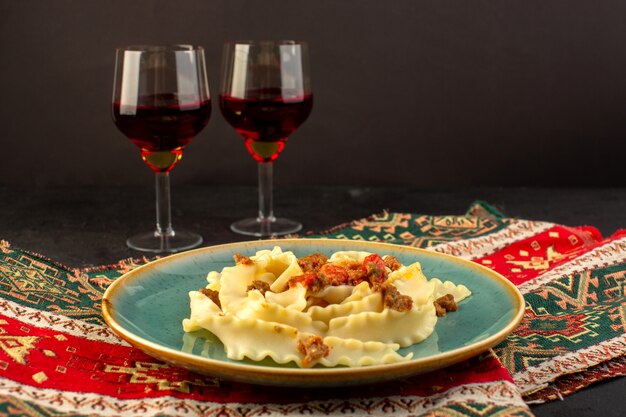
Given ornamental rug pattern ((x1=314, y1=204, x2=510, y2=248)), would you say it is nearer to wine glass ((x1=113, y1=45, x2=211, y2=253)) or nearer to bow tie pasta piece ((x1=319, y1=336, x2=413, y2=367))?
wine glass ((x1=113, y1=45, x2=211, y2=253))

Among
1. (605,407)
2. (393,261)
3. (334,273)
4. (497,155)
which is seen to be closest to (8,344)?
(334,273)

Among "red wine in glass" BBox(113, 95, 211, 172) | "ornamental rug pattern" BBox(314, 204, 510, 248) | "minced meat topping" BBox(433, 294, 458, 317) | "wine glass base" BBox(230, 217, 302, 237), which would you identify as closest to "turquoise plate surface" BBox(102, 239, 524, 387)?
"minced meat topping" BBox(433, 294, 458, 317)

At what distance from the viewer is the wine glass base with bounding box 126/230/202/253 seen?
292cm

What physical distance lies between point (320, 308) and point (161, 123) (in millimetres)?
1273

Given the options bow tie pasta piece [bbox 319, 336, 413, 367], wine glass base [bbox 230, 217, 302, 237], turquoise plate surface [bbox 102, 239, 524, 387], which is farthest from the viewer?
wine glass base [bbox 230, 217, 302, 237]

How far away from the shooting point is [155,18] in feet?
12.9

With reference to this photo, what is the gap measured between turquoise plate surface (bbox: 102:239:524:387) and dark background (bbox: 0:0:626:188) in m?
1.97

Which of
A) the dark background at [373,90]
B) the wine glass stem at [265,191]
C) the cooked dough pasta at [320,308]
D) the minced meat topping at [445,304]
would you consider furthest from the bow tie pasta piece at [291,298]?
the dark background at [373,90]

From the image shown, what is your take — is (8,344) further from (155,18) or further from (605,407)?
(155,18)

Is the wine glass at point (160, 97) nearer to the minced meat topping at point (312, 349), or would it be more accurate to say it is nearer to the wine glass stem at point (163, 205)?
the wine glass stem at point (163, 205)

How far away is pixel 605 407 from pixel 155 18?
9.34 ft

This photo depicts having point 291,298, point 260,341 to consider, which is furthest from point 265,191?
point 260,341

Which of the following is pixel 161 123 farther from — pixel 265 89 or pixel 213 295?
pixel 213 295

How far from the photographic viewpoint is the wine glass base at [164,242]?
292 centimetres
